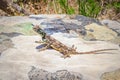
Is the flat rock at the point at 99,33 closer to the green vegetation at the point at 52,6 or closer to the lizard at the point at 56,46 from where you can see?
the lizard at the point at 56,46

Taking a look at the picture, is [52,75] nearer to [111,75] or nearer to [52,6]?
[111,75]

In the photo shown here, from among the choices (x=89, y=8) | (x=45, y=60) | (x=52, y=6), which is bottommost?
(x=52, y=6)

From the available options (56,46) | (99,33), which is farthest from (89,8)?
(56,46)

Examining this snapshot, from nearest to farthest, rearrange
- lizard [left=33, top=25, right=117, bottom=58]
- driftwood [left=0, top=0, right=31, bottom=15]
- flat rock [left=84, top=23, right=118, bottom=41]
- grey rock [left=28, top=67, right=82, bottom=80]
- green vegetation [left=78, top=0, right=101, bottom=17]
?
grey rock [left=28, top=67, right=82, bottom=80] → lizard [left=33, top=25, right=117, bottom=58] → flat rock [left=84, top=23, right=118, bottom=41] → green vegetation [left=78, top=0, right=101, bottom=17] → driftwood [left=0, top=0, right=31, bottom=15]

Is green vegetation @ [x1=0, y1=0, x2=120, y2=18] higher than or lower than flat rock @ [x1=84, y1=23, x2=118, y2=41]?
lower

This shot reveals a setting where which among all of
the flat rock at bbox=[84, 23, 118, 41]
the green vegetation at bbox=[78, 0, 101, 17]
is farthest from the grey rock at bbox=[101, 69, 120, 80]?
the green vegetation at bbox=[78, 0, 101, 17]

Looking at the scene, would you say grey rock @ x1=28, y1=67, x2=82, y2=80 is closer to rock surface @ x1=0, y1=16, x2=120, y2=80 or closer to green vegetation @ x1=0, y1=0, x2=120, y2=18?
rock surface @ x1=0, y1=16, x2=120, y2=80

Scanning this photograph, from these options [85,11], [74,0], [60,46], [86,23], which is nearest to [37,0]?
[74,0]
